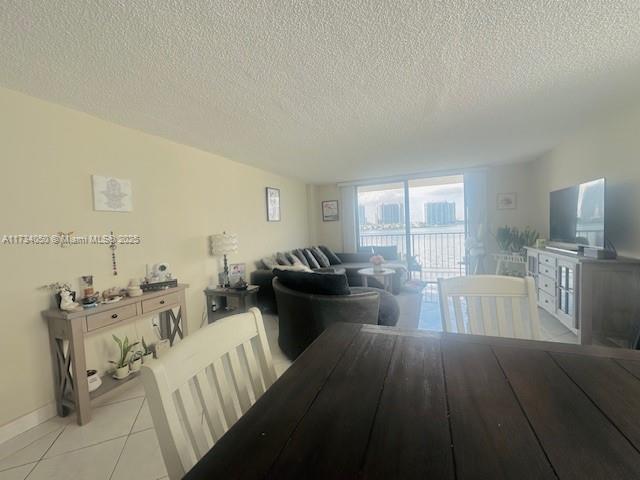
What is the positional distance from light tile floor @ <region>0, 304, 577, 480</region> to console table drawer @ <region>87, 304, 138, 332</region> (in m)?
A: 0.59

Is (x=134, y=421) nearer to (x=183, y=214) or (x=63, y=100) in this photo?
(x=183, y=214)

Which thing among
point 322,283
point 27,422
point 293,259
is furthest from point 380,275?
point 27,422

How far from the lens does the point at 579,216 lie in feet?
9.71

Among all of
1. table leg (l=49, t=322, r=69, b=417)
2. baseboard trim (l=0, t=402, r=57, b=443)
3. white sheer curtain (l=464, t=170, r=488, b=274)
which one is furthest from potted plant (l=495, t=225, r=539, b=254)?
baseboard trim (l=0, t=402, r=57, b=443)

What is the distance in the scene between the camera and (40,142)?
75.7 inches

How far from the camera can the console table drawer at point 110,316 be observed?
1.90 meters

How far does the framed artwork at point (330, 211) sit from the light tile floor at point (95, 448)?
15.3 ft

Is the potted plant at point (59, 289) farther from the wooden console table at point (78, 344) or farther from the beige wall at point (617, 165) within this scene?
the beige wall at point (617, 165)

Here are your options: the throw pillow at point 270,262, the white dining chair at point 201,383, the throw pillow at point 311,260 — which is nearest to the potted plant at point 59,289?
the white dining chair at point 201,383

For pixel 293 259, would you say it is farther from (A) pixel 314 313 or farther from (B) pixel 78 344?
(B) pixel 78 344

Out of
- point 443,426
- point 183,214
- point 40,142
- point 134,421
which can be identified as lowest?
point 134,421

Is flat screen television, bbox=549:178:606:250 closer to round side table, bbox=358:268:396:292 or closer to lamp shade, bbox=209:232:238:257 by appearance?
round side table, bbox=358:268:396:292

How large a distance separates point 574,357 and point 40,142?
3075 millimetres

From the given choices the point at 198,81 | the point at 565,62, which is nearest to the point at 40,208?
the point at 198,81
